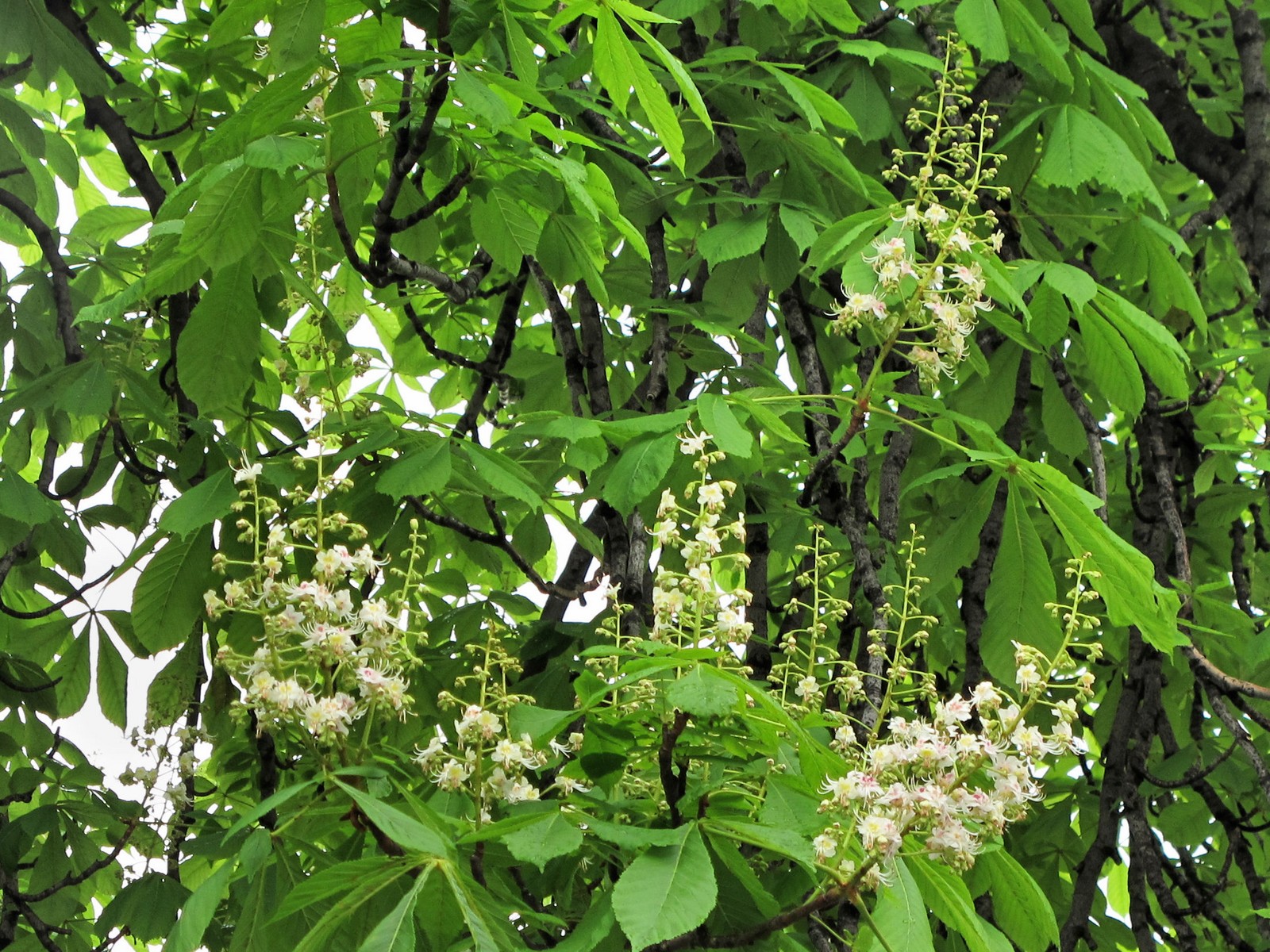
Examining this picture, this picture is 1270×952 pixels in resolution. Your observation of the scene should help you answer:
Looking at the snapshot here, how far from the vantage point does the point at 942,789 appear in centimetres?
125

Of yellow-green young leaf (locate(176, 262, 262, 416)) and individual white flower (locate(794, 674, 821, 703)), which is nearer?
individual white flower (locate(794, 674, 821, 703))

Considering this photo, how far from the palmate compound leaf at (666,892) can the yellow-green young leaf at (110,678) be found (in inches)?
77.8

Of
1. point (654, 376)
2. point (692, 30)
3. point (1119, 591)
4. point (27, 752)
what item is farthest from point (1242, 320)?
point (27, 752)

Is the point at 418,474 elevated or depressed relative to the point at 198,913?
elevated

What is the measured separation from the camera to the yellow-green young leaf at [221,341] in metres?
2.02

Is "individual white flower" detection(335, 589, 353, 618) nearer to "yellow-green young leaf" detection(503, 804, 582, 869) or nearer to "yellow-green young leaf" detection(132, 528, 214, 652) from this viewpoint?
"yellow-green young leaf" detection(503, 804, 582, 869)

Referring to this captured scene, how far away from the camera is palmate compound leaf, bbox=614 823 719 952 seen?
3.77 feet

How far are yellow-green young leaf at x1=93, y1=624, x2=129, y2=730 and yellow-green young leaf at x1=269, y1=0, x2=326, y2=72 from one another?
169 cm

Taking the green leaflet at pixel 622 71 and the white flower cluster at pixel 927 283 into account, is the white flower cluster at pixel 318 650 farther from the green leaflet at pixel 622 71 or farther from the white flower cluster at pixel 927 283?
the white flower cluster at pixel 927 283

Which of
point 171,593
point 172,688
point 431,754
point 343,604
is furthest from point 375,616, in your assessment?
point 172,688

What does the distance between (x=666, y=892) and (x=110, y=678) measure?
207 cm

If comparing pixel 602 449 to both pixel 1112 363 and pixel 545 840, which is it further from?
pixel 1112 363

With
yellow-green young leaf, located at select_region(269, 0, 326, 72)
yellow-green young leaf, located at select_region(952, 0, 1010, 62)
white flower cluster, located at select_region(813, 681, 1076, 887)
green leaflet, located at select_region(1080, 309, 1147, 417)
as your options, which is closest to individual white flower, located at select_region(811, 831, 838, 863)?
white flower cluster, located at select_region(813, 681, 1076, 887)

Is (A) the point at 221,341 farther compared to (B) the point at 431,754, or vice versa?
(A) the point at 221,341
